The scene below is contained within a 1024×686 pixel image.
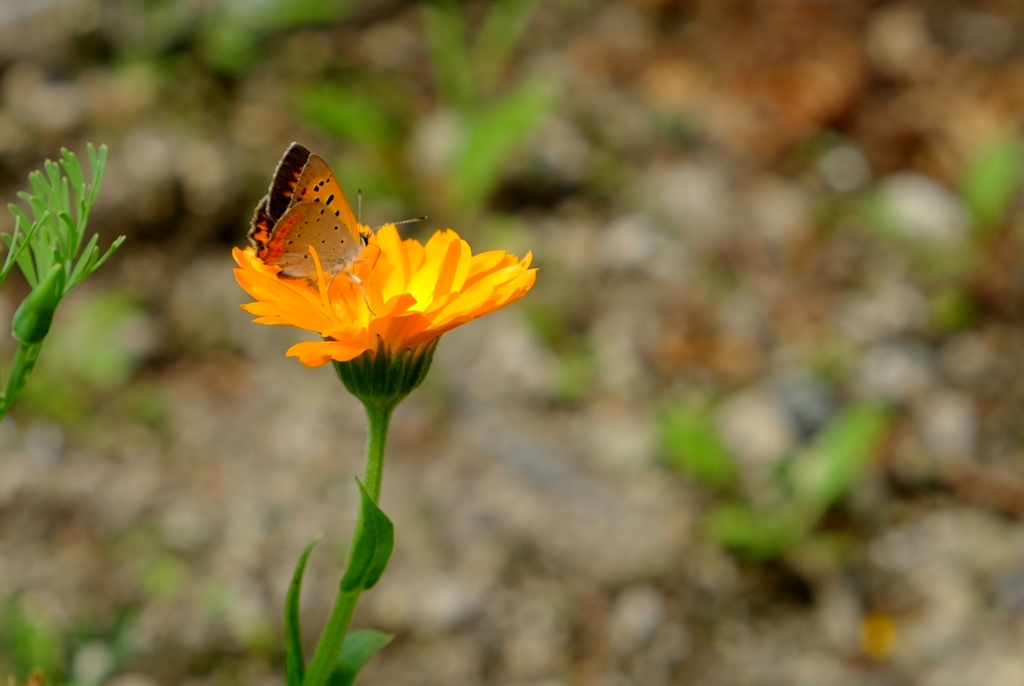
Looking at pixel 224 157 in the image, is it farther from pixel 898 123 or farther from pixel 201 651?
pixel 898 123

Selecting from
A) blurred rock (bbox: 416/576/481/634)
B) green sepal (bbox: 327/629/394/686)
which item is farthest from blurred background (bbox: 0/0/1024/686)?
green sepal (bbox: 327/629/394/686)

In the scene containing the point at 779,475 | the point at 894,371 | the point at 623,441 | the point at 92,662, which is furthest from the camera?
the point at 894,371

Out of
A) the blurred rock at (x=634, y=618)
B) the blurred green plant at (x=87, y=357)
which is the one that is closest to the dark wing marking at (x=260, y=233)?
the blurred rock at (x=634, y=618)

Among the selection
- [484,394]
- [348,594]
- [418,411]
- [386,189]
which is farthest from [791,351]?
[348,594]

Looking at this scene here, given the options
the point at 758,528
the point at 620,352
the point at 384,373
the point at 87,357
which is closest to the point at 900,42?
the point at 620,352

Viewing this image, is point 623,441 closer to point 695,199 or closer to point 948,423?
point 948,423

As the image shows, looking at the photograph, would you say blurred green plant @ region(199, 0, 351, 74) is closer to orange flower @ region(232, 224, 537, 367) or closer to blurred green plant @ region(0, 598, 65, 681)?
blurred green plant @ region(0, 598, 65, 681)
